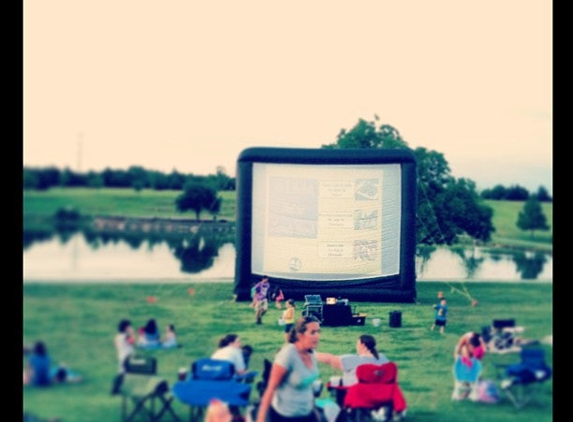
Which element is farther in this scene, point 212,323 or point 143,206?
point 212,323

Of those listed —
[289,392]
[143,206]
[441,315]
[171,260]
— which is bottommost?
[289,392]

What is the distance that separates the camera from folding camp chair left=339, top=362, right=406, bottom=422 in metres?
3.83

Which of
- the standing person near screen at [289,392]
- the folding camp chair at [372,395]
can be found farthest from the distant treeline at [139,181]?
the folding camp chair at [372,395]

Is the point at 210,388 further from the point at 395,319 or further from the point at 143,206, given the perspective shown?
the point at 395,319

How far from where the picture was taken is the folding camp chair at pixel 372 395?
383cm

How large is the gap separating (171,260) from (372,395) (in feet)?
5.49

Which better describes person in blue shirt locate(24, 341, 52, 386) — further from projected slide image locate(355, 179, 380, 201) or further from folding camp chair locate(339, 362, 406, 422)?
projected slide image locate(355, 179, 380, 201)

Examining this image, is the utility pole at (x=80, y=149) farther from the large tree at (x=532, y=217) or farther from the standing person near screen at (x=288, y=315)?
the large tree at (x=532, y=217)

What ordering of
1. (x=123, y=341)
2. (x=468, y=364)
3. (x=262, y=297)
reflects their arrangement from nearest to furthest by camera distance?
(x=123, y=341) → (x=468, y=364) → (x=262, y=297)

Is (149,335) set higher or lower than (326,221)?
lower

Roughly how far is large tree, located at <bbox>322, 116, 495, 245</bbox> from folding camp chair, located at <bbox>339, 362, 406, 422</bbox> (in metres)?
1.40

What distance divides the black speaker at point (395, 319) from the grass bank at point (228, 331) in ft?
0.14

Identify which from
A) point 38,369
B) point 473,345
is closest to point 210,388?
point 38,369

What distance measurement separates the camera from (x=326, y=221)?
4.78 m
